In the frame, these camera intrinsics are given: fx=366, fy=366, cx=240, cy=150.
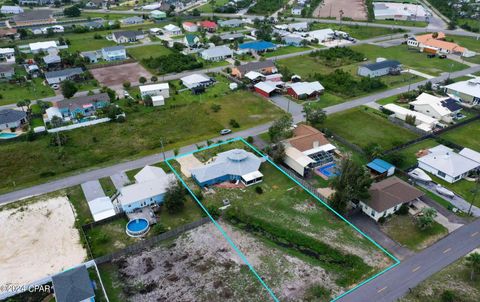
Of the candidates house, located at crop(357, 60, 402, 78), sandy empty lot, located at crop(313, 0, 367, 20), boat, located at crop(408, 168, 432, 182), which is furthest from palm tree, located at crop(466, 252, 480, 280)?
sandy empty lot, located at crop(313, 0, 367, 20)

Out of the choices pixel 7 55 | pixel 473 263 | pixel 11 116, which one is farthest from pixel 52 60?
pixel 473 263

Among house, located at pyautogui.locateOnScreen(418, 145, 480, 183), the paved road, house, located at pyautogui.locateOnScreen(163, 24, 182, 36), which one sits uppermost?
house, located at pyautogui.locateOnScreen(163, 24, 182, 36)

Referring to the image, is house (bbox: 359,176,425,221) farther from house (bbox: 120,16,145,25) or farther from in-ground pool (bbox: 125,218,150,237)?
house (bbox: 120,16,145,25)

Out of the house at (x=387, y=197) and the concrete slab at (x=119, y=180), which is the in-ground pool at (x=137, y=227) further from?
the house at (x=387, y=197)

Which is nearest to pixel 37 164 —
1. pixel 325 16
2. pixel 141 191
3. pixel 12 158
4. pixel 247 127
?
pixel 12 158

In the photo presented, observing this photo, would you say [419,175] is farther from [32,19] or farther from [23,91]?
[32,19]

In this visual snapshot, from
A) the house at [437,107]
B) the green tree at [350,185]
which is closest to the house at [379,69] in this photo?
the house at [437,107]

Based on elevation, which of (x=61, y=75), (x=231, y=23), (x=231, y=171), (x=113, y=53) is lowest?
(x=231, y=171)
